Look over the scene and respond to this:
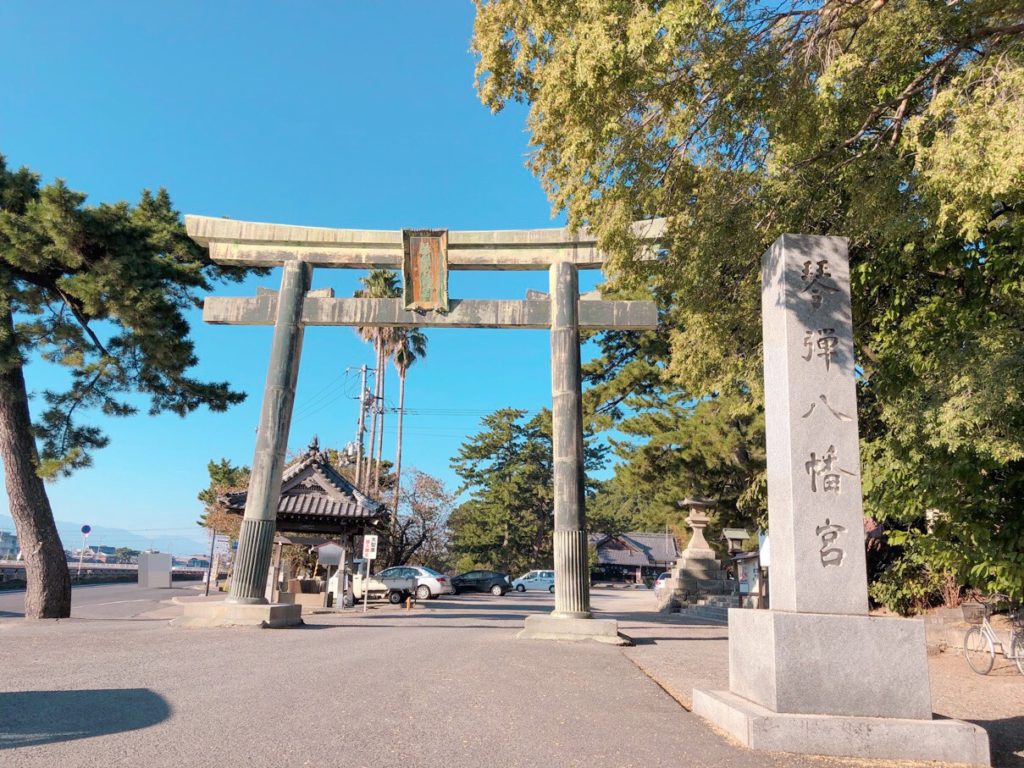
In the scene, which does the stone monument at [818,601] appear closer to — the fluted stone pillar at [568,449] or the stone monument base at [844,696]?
the stone monument base at [844,696]

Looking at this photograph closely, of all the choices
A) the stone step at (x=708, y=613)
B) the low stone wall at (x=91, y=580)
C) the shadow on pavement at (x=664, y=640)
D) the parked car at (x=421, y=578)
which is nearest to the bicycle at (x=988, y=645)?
the shadow on pavement at (x=664, y=640)

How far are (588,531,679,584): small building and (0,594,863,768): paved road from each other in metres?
49.3

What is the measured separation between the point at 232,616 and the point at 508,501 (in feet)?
117

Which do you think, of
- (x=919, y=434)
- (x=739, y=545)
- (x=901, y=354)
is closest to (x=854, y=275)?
(x=901, y=354)

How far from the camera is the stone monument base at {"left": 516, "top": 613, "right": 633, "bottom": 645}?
10641 mm

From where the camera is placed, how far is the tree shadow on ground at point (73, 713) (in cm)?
423

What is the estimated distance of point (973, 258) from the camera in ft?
25.8

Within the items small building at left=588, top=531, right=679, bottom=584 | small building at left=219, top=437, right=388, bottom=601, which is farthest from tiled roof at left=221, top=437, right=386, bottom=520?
small building at left=588, top=531, right=679, bottom=584

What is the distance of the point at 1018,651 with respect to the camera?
9.05 meters

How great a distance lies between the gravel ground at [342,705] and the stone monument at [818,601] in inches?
10.9

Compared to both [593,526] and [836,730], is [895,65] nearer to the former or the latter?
[836,730]

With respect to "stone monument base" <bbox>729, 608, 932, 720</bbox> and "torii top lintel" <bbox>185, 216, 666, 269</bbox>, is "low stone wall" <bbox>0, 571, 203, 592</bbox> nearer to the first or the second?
"torii top lintel" <bbox>185, 216, 666, 269</bbox>

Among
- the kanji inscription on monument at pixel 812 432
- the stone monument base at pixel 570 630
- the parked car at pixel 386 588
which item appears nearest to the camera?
the kanji inscription on monument at pixel 812 432

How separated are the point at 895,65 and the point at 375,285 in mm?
30035
